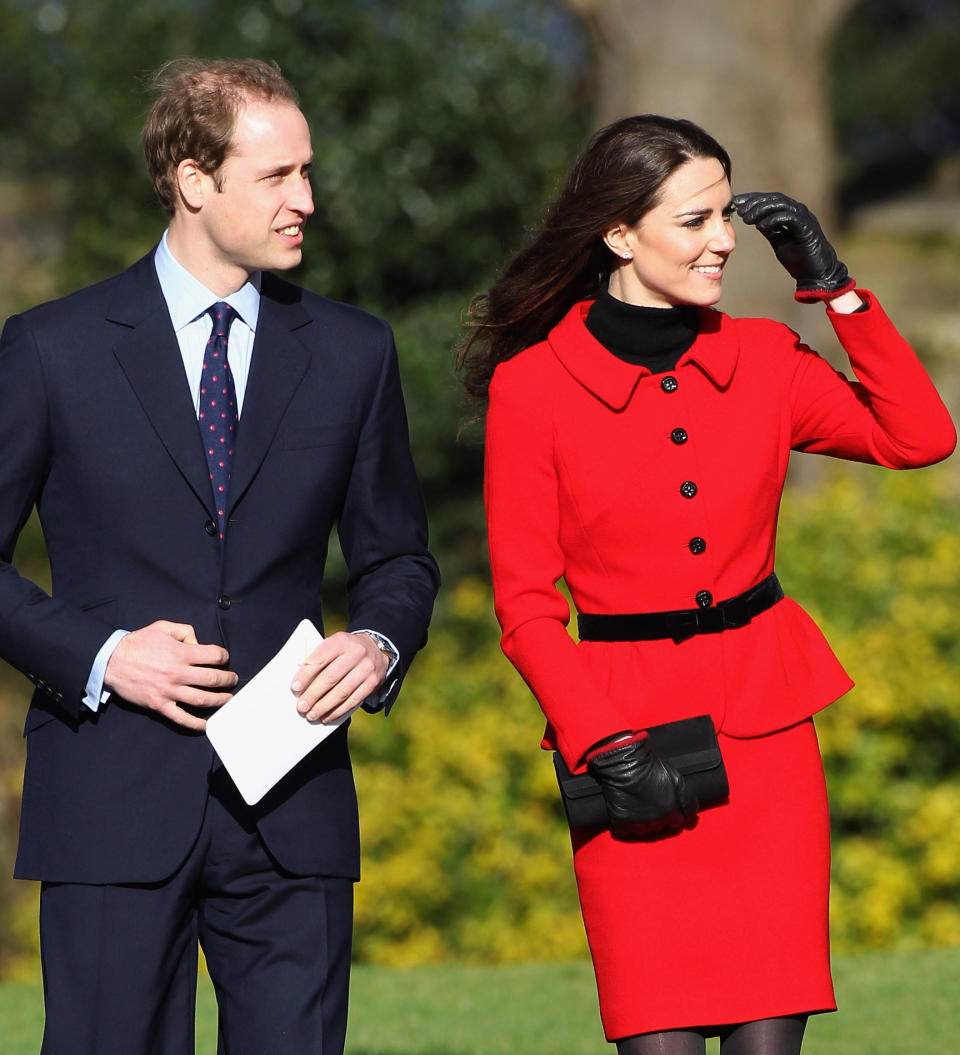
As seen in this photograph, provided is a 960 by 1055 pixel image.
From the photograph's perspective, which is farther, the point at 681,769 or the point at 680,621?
the point at 680,621

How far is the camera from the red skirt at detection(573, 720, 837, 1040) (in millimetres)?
3289

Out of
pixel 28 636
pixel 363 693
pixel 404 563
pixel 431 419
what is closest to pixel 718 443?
pixel 404 563

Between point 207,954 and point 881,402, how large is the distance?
1649mm

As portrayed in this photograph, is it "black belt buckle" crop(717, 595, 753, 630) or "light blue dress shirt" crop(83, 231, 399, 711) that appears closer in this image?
"light blue dress shirt" crop(83, 231, 399, 711)

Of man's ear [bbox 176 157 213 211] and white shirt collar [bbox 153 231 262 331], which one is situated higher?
man's ear [bbox 176 157 213 211]

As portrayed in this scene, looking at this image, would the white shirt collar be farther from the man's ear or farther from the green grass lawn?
the green grass lawn

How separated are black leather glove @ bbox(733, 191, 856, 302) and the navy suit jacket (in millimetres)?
916

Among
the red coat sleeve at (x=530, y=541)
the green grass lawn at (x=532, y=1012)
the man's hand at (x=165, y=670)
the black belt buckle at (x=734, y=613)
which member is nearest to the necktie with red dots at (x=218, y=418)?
the man's hand at (x=165, y=670)

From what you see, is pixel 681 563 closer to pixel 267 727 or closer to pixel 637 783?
pixel 637 783

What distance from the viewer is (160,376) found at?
3.15 meters

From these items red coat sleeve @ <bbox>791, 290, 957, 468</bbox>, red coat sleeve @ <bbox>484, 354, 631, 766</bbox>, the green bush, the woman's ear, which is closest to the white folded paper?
red coat sleeve @ <bbox>484, 354, 631, 766</bbox>

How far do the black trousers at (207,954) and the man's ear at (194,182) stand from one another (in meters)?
1.09

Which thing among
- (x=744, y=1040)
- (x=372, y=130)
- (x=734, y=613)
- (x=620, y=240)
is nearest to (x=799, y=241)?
(x=620, y=240)

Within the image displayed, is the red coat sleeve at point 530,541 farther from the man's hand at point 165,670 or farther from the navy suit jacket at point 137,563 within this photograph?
the man's hand at point 165,670
